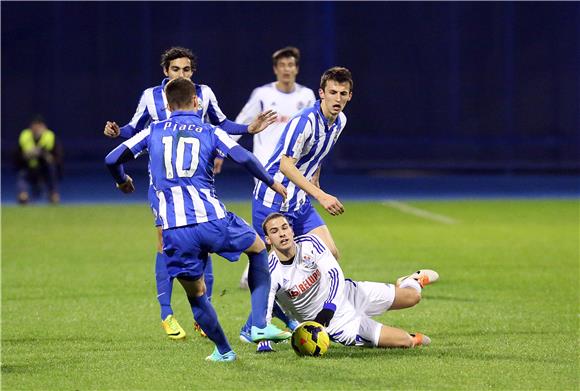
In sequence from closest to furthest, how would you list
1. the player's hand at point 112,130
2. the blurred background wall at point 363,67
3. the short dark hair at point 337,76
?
the player's hand at point 112,130
the short dark hair at point 337,76
the blurred background wall at point 363,67

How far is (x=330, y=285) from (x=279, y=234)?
1.66 ft

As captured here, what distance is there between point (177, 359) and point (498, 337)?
2498 mm

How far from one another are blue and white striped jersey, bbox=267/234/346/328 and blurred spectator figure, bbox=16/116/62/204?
1589cm

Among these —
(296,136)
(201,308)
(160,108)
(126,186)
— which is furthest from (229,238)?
(160,108)

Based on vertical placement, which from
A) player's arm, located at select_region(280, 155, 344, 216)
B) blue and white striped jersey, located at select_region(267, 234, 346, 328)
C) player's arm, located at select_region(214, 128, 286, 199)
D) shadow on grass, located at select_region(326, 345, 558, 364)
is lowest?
shadow on grass, located at select_region(326, 345, 558, 364)

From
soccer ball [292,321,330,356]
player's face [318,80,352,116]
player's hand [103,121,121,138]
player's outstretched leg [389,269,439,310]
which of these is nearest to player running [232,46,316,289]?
player's face [318,80,352,116]

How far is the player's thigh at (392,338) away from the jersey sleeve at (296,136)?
1.47 metres

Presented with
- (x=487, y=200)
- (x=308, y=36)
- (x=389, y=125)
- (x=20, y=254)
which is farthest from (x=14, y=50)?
(x=20, y=254)

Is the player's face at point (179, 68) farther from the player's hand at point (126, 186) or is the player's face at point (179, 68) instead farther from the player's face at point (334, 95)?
the player's hand at point (126, 186)

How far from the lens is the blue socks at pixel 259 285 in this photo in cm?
758

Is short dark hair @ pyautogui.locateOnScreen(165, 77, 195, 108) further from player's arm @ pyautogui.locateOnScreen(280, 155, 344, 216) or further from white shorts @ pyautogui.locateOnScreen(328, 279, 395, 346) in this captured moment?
white shorts @ pyautogui.locateOnScreen(328, 279, 395, 346)

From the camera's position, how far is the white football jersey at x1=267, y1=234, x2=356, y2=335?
26.2ft

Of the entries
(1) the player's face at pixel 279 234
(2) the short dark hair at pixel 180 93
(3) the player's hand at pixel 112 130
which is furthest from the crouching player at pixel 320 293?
(3) the player's hand at pixel 112 130

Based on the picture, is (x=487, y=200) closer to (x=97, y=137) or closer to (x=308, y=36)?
(x=308, y=36)
